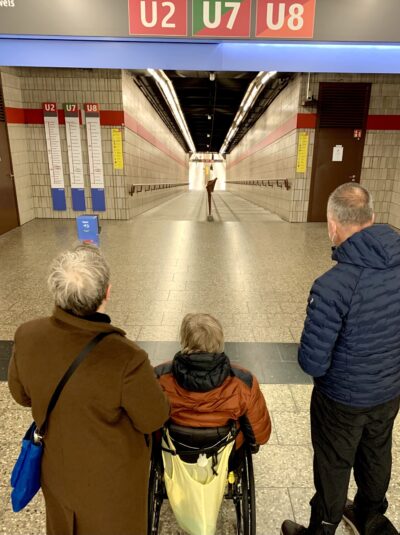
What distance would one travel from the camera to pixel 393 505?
1666 millimetres

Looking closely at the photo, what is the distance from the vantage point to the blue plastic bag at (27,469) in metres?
1.06

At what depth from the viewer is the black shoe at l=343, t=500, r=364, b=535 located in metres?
1.50

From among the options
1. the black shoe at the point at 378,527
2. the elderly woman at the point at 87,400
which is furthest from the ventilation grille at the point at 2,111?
the black shoe at the point at 378,527

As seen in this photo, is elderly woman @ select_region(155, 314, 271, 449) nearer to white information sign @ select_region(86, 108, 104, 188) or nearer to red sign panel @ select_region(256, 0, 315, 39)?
red sign panel @ select_region(256, 0, 315, 39)

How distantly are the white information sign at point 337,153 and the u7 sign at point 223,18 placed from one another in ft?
22.3

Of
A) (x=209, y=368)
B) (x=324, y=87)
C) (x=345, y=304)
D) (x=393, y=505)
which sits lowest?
(x=393, y=505)

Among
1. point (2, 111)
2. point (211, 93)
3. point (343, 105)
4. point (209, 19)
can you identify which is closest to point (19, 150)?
point (2, 111)

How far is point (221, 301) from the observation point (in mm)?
3844

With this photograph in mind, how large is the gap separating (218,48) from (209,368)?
1582 mm

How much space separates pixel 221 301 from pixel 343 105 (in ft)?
19.9

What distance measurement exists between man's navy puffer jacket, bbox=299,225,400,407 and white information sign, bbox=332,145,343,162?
24.8ft

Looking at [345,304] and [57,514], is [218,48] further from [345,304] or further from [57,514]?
[57,514]

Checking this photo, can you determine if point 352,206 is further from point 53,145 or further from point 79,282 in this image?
point 53,145

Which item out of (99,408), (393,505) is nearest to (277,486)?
(393,505)
